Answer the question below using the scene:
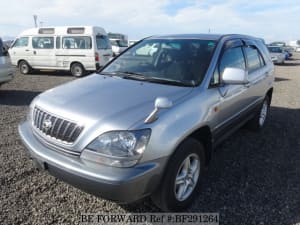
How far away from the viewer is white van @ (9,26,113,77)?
40.6ft

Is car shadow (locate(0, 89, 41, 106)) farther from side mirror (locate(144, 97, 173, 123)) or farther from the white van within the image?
side mirror (locate(144, 97, 173, 123))

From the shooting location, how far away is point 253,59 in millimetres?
4574

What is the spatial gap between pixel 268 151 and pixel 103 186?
→ 10.3 feet

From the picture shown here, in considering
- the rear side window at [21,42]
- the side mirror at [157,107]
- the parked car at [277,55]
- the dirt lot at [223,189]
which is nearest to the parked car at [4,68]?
the dirt lot at [223,189]

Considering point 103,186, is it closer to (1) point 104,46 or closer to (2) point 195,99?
(2) point 195,99

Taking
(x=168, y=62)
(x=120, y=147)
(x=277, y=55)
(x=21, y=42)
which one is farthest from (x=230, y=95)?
(x=277, y=55)

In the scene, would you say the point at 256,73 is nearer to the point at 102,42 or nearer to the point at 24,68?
the point at 102,42

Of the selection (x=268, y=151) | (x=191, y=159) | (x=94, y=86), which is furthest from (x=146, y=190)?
(x=268, y=151)

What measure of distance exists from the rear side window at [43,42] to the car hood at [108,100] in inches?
422

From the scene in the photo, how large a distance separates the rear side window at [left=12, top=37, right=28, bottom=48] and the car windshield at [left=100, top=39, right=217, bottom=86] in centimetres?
1146

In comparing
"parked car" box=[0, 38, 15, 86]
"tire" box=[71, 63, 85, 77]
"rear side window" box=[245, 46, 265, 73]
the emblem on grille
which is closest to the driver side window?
"rear side window" box=[245, 46, 265, 73]

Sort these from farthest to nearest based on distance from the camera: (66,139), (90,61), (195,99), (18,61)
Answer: (18,61) < (90,61) < (195,99) < (66,139)

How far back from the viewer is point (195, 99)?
8.94 ft

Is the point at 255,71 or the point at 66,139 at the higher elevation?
the point at 255,71
